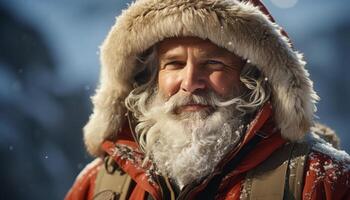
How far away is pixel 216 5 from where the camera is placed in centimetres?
338

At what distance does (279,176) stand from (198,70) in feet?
2.27

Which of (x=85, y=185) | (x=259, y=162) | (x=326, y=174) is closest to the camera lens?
(x=326, y=174)

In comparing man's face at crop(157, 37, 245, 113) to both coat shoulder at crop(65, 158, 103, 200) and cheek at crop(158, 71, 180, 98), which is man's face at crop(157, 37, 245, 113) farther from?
coat shoulder at crop(65, 158, 103, 200)

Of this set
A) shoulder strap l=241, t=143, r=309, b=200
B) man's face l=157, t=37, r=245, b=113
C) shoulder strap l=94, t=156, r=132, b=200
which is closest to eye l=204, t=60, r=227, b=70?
man's face l=157, t=37, r=245, b=113

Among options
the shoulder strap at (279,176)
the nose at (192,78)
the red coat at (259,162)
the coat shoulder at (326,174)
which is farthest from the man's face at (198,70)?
the coat shoulder at (326,174)

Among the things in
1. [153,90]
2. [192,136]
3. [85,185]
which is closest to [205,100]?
[192,136]

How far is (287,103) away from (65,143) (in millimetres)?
12044

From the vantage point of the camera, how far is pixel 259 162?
319 centimetres

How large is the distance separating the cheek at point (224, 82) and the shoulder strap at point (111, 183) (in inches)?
25.8

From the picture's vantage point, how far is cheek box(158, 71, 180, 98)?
343cm

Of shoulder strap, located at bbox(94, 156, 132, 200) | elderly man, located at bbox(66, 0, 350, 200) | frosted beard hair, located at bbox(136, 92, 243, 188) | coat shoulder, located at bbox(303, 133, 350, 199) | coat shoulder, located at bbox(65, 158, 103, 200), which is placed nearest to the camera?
coat shoulder, located at bbox(303, 133, 350, 199)

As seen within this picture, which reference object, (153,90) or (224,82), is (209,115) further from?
(153,90)

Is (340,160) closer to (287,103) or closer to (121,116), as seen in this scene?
(287,103)

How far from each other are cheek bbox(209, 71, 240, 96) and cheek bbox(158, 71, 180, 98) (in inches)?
7.2
